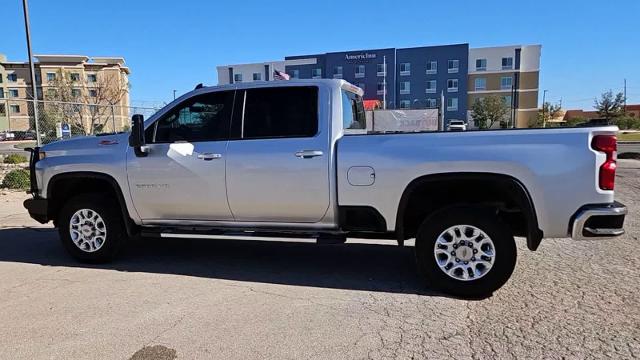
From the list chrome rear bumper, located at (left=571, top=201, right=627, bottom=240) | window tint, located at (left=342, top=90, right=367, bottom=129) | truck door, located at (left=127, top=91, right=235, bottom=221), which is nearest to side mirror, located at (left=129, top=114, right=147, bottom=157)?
truck door, located at (left=127, top=91, right=235, bottom=221)

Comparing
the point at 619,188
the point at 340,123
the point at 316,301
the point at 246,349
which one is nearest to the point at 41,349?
the point at 246,349

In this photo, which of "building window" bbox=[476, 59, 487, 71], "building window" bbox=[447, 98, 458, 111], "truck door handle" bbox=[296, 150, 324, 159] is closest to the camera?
"truck door handle" bbox=[296, 150, 324, 159]

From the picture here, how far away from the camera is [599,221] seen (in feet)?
13.9

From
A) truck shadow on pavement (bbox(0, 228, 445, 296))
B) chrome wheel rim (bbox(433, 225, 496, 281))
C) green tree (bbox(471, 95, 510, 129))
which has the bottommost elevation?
truck shadow on pavement (bbox(0, 228, 445, 296))

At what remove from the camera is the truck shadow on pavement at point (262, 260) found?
17.1 feet

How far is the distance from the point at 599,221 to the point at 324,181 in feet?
8.09

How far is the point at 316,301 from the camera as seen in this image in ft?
15.0

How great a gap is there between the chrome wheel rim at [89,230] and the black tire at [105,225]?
36mm

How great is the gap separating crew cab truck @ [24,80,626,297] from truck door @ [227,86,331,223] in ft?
0.04

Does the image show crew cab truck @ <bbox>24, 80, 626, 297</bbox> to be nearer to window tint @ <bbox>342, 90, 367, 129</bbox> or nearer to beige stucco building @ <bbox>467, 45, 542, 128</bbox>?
window tint @ <bbox>342, 90, 367, 129</bbox>

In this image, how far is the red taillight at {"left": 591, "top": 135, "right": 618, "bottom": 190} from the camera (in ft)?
13.6

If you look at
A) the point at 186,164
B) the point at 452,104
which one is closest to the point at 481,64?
the point at 452,104

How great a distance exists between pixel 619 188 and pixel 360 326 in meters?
10.5

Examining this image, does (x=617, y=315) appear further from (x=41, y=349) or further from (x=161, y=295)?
(x=41, y=349)
